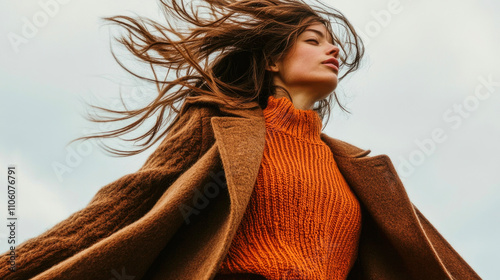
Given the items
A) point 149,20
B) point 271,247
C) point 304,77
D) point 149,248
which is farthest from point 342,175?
point 149,20

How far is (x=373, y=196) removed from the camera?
102 inches

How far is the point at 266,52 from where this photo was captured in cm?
316

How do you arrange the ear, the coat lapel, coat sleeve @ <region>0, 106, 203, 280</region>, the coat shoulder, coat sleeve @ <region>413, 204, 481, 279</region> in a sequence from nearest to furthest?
coat sleeve @ <region>0, 106, 203, 280</region> < the coat lapel < coat sleeve @ <region>413, 204, 481, 279</region> < the coat shoulder < the ear

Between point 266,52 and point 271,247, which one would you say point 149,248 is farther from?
point 266,52

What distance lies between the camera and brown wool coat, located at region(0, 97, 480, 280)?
77.3 inches

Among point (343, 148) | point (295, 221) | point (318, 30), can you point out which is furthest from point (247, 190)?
point (318, 30)

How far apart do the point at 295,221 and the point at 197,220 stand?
0.38m

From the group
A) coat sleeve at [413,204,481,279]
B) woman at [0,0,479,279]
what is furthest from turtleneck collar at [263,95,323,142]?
coat sleeve at [413,204,481,279]

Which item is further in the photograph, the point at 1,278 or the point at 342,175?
the point at 342,175

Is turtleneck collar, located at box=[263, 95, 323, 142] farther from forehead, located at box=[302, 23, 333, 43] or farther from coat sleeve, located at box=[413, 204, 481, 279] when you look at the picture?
coat sleeve, located at box=[413, 204, 481, 279]

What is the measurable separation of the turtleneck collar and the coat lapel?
7 centimetres

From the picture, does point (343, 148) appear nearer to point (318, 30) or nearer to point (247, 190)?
point (318, 30)

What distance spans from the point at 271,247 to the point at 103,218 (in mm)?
623

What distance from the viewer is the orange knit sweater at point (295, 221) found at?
2.12 metres
